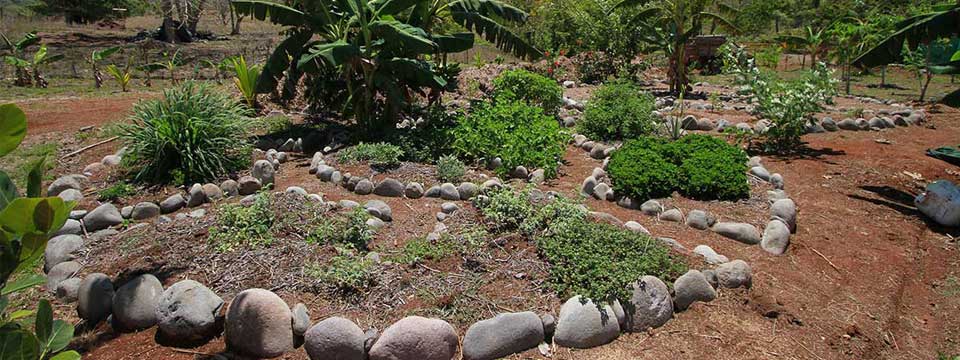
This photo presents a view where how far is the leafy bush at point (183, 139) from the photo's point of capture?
6562 mm

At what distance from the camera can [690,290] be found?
4270 mm

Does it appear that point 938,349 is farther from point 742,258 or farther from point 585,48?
point 585,48

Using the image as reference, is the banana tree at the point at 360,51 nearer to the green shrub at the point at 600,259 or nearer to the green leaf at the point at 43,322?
the green shrub at the point at 600,259

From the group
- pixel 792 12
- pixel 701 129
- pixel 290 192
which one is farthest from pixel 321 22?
pixel 792 12

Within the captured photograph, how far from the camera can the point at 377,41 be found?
8172 millimetres

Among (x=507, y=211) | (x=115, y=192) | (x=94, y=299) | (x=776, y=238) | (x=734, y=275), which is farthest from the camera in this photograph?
(x=115, y=192)

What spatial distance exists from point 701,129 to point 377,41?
5691 millimetres

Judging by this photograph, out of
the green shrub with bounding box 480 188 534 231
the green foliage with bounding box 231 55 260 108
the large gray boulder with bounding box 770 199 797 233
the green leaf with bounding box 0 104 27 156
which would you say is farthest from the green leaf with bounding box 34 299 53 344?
the green foliage with bounding box 231 55 260 108

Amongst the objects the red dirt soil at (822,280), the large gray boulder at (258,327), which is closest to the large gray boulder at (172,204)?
the red dirt soil at (822,280)

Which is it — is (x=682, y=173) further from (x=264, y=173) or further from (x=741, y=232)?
(x=264, y=173)

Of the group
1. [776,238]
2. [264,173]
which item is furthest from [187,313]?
[776,238]

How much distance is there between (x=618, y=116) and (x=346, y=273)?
5.77 m

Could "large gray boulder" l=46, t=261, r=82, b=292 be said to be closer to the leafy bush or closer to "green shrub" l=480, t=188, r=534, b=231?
the leafy bush

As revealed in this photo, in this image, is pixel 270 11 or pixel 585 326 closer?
pixel 585 326
